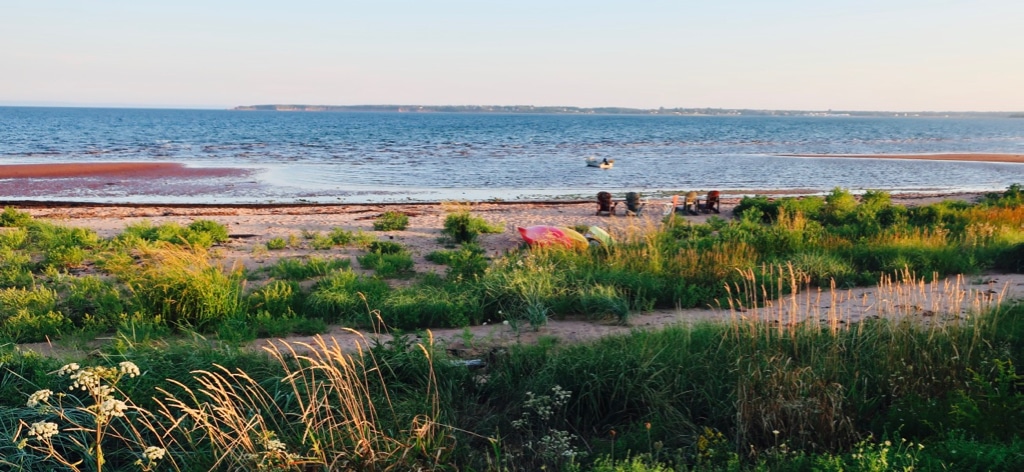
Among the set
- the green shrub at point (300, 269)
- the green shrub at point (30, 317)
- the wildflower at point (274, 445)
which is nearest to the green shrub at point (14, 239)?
the green shrub at point (30, 317)

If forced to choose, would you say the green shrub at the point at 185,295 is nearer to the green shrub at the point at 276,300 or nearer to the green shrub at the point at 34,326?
the green shrub at the point at 276,300

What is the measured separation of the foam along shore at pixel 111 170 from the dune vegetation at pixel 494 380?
983 inches

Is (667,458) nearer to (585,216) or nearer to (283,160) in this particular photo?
(585,216)

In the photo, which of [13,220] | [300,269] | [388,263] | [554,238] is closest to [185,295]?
[300,269]

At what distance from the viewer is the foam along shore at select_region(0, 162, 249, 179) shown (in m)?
33.1

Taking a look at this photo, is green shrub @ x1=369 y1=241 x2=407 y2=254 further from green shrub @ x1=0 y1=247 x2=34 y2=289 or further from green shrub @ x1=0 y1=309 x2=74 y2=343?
green shrub @ x1=0 y1=309 x2=74 y2=343

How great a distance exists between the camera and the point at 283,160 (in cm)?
4428

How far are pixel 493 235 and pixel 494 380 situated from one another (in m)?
9.66

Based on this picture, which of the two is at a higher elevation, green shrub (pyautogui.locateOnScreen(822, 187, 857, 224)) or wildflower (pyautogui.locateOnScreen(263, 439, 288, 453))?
green shrub (pyautogui.locateOnScreen(822, 187, 857, 224))

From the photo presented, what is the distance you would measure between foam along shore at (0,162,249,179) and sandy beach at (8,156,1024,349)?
3.08 m

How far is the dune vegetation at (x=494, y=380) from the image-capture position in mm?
5094

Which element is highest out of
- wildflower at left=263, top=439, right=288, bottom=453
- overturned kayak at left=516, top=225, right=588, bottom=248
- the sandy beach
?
overturned kayak at left=516, top=225, right=588, bottom=248

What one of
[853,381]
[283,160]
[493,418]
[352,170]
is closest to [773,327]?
[853,381]

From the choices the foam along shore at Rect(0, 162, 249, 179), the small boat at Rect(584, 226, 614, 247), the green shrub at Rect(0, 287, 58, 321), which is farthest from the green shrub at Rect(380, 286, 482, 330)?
the foam along shore at Rect(0, 162, 249, 179)
